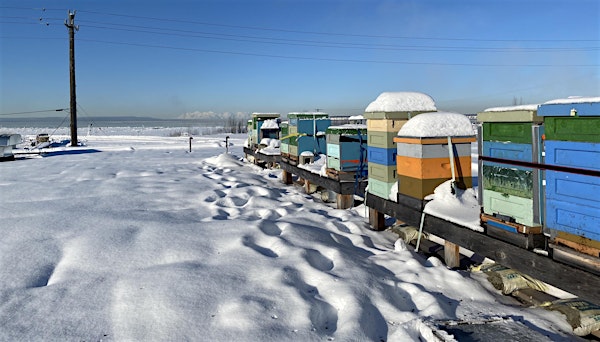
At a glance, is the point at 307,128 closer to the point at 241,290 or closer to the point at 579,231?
the point at 241,290

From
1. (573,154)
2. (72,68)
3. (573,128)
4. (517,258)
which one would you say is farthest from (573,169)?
(72,68)

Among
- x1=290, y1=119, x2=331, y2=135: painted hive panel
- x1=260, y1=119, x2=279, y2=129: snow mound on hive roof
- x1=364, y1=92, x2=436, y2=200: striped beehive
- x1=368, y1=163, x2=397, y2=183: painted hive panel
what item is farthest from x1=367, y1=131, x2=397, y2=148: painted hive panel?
x1=260, y1=119, x2=279, y2=129: snow mound on hive roof

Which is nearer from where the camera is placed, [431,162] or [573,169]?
[573,169]

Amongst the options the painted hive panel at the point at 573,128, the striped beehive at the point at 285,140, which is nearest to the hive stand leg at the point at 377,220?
the painted hive panel at the point at 573,128

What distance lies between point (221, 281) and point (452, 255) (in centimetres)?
318

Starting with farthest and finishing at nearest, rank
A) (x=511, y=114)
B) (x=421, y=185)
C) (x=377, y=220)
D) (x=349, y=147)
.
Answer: (x=349, y=147)
(x=377, y=220)
(x=421, y=185)
(x=511, y=114)

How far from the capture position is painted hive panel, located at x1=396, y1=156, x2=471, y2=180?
231 inches

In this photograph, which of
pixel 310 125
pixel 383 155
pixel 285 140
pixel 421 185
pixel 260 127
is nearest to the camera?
pixel 421 185

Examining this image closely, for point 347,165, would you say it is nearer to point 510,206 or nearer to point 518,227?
point 510,206

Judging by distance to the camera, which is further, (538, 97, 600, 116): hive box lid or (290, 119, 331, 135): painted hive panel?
(290, 119, 331, 135): painted hive panel

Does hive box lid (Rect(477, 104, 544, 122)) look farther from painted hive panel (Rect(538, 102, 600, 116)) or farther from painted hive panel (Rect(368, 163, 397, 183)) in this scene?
painted hive panel (Rect(368, 163, 397, 183))

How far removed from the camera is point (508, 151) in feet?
14.7

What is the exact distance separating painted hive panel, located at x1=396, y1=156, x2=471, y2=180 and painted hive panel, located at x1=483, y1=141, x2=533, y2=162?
110 centimetres

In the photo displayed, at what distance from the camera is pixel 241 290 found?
4.39m
